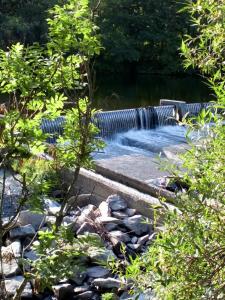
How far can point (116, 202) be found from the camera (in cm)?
664

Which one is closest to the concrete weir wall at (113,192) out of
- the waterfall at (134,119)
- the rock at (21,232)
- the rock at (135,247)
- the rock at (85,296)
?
the rock at (135,247)

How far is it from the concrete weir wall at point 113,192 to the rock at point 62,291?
1.58 metres

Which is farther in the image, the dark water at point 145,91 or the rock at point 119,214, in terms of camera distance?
the dark water at point 145,91

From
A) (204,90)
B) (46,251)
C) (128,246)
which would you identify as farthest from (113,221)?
(204,90)

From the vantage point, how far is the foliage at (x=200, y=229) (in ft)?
6.49

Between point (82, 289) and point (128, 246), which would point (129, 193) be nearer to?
point (128, 246)

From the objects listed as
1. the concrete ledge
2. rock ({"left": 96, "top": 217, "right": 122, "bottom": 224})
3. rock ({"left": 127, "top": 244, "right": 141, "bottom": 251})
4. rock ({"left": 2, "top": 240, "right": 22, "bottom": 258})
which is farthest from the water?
rock ({"left": 2, "top": 240, "right": 22, "bottom": 258})

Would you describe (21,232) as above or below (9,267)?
above

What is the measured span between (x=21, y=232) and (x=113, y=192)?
5.31 feet

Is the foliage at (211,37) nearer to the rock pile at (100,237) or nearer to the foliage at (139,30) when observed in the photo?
the rock pile at (100,237)

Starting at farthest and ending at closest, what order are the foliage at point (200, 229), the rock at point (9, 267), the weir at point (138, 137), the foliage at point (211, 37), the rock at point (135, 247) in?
the weir at point (138, 137), the rock at point (135, 247), the rock at point (9, 267), the foliage at point (211, 37), the foliage at point (200, 229)

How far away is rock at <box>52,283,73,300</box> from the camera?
4.83 m

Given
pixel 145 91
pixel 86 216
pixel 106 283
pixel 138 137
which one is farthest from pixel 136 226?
pixel 145 91

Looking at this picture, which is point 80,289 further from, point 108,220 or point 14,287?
point 108,220
